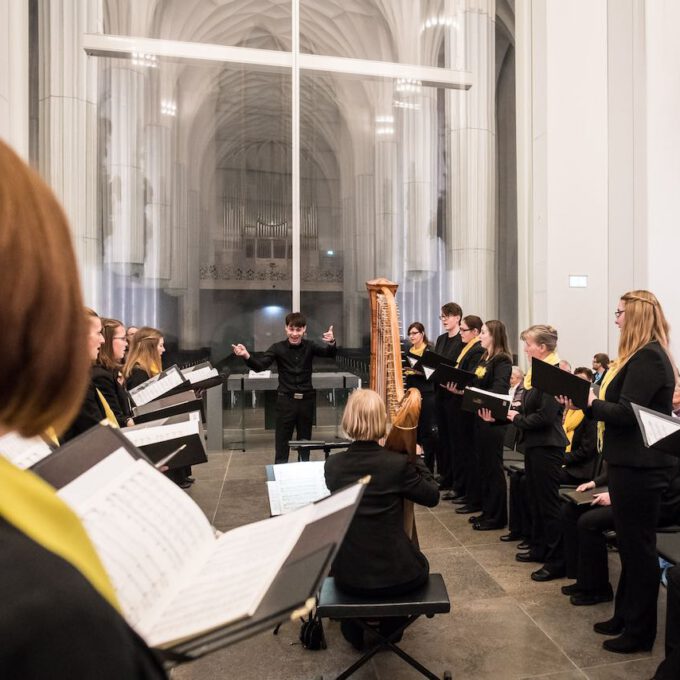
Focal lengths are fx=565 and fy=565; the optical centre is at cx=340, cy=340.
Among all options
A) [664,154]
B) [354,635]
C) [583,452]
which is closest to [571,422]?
[583,452]

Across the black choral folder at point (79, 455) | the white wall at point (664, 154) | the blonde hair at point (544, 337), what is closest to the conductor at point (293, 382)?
the blonde hair at point (544, 337)

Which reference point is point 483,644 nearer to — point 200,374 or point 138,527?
point 138,527

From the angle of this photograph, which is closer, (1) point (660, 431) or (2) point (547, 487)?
(1) point (660, 431)

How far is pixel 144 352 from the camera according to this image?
16.8ft

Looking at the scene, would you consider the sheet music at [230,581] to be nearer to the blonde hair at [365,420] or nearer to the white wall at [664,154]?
the blonde hair at [365,420]

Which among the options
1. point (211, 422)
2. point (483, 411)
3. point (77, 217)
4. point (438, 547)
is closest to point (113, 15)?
point (77, 217)

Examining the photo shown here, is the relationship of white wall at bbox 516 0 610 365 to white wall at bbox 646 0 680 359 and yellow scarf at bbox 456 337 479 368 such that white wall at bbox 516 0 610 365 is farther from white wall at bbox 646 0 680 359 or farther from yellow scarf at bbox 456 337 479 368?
yellow scarf at bbox 456 337 479 368

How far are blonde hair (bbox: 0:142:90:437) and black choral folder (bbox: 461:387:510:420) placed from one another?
3576 millimetres

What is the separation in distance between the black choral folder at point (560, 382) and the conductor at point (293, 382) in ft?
9.08

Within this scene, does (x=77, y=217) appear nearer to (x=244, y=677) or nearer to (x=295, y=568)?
(x=244, y=677)

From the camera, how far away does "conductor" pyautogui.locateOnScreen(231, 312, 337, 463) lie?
571cm

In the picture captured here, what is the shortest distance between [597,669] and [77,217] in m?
7.58

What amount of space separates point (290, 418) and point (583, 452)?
2783 mm

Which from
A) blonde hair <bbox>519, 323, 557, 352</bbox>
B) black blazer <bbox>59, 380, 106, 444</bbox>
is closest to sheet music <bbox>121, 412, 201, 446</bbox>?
black blazer <bbox>59, 380, 106, 444</bbox>
